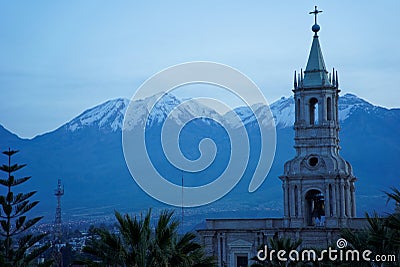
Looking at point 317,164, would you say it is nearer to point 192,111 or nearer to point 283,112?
point 192,111

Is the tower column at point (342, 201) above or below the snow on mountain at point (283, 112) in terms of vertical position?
below

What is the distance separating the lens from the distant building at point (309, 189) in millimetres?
52125

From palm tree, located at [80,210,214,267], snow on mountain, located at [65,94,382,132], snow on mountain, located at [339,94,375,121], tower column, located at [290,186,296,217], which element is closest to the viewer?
palm tree, located at [80,210,214,267]

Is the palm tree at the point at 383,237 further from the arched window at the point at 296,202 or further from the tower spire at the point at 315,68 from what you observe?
the tower spire at the point at 315,68

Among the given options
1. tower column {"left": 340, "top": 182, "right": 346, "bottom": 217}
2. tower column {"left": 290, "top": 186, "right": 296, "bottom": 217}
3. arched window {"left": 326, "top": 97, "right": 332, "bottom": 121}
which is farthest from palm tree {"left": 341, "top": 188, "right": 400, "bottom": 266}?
arched window {"left": 326, "top": 97, "right": 332, "bottom": 121}

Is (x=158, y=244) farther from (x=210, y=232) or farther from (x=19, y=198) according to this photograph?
(x=210, y=232)

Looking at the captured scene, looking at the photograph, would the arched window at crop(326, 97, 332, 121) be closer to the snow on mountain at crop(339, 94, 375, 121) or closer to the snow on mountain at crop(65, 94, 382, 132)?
the snow on mountain at crop(65, 94, 382, 132)

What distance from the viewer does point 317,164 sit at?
52.9 metres

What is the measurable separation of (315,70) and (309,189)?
678 centimetres

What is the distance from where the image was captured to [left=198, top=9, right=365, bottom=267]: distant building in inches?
2052

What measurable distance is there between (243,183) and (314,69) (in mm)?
113891

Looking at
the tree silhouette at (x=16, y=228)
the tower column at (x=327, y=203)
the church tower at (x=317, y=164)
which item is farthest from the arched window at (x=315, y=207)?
the tree silhouette at (x=16, y=228)

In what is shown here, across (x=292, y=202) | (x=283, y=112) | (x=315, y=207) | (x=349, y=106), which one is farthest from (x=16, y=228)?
(x=349, y=106)

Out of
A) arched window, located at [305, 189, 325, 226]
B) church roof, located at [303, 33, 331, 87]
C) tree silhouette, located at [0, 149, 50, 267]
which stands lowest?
tree silhouette, located at [0, 149, 50, 267]
